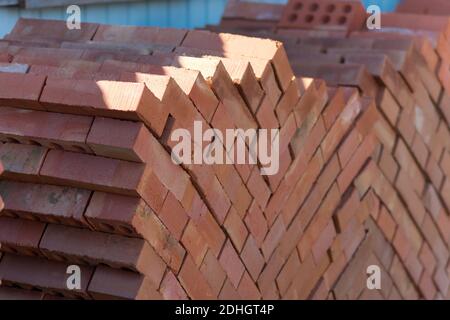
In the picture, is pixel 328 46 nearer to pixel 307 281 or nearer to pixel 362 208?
pixel 362 208

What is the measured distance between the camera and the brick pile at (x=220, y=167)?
348cm

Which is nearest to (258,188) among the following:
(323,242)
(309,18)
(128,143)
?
(323,242)

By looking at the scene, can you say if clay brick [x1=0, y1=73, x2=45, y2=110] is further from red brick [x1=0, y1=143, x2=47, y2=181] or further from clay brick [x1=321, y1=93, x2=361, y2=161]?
clay brick [x1=321, y1=93, x2=361, y2=161]

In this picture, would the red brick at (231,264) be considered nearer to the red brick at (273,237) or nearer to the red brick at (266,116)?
the red brick at (273,237)

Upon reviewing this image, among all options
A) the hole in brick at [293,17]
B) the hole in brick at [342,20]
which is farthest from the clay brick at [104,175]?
the hole in brick at [293,17]

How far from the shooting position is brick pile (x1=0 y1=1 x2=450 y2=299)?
348 cm

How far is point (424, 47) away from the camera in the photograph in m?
5.41

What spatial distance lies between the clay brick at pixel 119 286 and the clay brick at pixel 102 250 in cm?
3

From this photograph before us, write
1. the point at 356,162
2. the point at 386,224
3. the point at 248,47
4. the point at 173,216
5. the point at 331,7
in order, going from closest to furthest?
1. the point at 173,216
2. the point at 248,47
3. the point at 356,162
4. the point at 386,224
5. the point at 331,7

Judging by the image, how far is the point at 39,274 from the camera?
3.68 metres

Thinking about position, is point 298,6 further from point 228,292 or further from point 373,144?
point 228,292

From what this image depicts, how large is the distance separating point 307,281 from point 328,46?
1479mm

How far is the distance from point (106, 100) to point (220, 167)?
24.0 inches

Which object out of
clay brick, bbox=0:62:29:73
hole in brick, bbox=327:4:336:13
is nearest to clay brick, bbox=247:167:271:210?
clay brick, bbox=0:62:29:73
